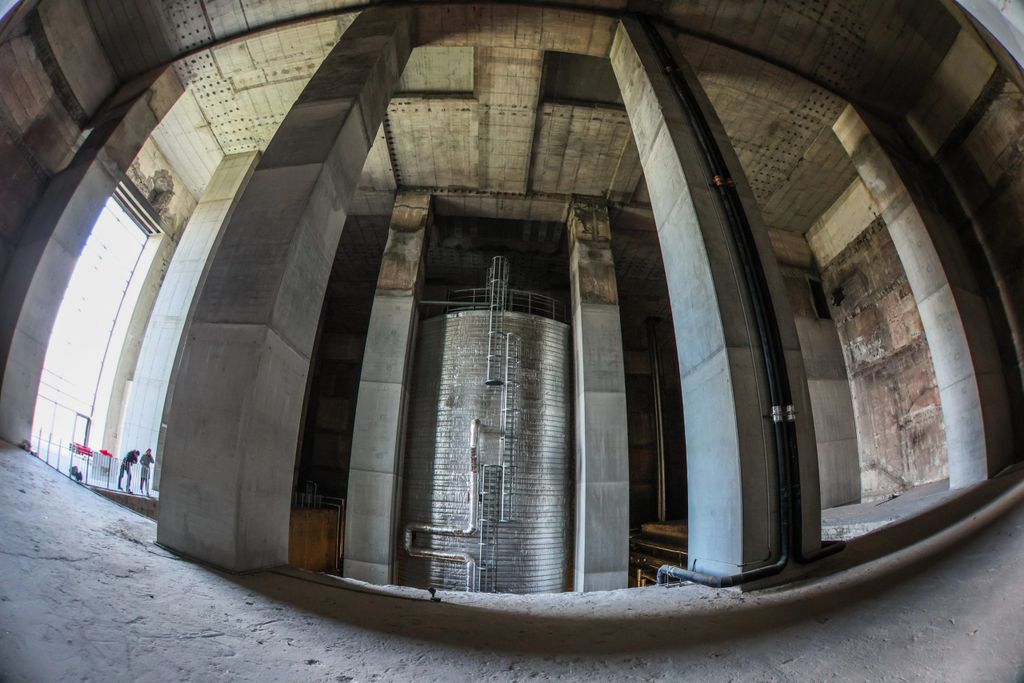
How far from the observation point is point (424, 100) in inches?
408

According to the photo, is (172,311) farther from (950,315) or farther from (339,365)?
(950,315)

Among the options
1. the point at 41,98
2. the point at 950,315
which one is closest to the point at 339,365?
the point at 41,98

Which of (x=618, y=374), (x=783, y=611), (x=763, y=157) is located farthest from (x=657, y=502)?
(x=783, y=611)

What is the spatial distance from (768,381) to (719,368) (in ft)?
1.74

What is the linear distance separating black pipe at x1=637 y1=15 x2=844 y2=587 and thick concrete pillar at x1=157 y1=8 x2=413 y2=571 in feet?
14.4

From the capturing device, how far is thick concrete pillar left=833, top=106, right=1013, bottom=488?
705 centimetres

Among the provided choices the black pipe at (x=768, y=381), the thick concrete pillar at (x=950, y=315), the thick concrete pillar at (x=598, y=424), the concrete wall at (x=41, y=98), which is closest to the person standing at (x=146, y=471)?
the concrete wall at (x=41, y=98)

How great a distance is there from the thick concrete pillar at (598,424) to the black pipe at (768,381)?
491 cm

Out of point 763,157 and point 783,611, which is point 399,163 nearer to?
point 763,157

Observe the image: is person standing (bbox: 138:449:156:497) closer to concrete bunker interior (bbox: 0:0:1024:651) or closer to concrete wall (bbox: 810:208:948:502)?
concrete bunker interior (bbox: 0:0:1024:651)

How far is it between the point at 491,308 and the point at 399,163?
4682 millimetres

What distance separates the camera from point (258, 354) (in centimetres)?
439

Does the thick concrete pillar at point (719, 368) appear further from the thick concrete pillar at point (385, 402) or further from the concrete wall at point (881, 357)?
the concrete wall at point (881, 357)

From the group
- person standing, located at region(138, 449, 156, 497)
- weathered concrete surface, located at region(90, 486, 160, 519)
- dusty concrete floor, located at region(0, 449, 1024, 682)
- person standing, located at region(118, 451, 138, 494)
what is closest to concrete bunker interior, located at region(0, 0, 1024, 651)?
person standing, located at region(138, 449, 156, 497)
